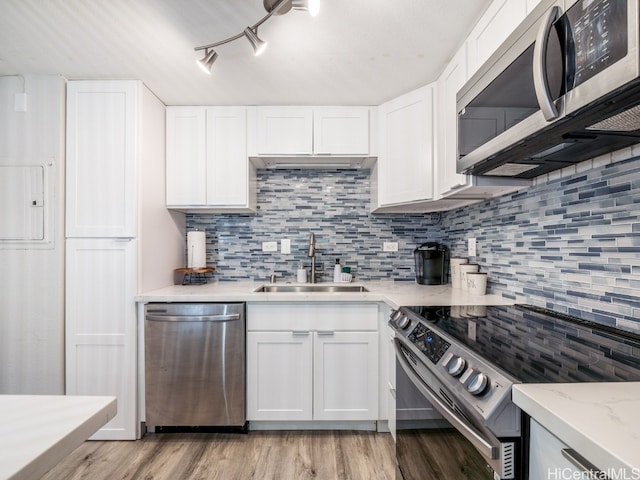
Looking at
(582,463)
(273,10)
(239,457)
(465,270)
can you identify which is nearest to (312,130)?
(273,10)

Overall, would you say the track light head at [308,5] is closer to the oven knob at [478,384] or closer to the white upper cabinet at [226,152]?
the white upper cabinet at [226,152]

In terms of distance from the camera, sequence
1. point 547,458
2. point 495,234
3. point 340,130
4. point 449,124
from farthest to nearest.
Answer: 1. point 340,130
2. point 495,234
3. point 449,124
4. point 547,458

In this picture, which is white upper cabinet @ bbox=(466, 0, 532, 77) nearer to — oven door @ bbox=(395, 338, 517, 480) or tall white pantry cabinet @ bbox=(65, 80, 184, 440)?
oven door @ bbox=(395, 338, 517, 480)

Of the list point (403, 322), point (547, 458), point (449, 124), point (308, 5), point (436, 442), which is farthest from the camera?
point (449, 124)

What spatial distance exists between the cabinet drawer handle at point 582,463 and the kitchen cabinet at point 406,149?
5.29 ft

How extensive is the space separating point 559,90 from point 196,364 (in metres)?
2.09

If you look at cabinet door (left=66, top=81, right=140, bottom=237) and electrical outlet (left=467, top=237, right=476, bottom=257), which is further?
electrical outlet (left=467, top=237, right=476, bottom=257)

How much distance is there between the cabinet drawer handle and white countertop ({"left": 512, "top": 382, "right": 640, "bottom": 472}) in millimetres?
25

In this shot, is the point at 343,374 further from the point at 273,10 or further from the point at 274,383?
the point at 273,10

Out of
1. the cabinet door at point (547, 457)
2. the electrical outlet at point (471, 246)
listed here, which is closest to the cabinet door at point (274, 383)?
the electrical outlet at point (471, 246)

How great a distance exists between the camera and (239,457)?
1.81 m

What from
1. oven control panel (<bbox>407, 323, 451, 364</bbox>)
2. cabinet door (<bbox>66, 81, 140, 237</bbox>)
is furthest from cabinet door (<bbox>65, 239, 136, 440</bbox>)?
oven control panel (<bbox>407, 323, 451, 364</bbox>)

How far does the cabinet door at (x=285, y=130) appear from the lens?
7.62 ft

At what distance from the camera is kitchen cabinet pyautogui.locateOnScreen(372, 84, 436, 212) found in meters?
2.04
